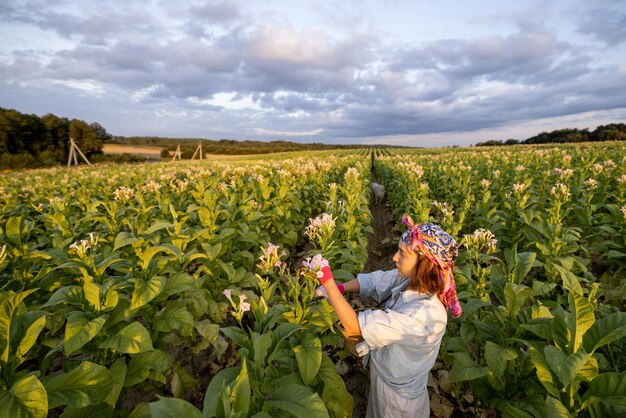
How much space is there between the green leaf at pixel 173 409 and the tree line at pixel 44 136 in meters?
51.8

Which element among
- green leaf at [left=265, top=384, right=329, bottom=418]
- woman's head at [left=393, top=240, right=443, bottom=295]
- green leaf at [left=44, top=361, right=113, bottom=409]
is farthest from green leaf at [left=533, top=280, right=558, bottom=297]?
green leaf at [left=44, top=361, right=113, bottom=409]

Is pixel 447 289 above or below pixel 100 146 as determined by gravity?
below

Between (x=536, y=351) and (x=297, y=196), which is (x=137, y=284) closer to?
(x=536, y=351)

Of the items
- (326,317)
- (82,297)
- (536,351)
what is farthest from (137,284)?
(536,351)

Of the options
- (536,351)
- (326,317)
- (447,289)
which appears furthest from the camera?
(326,317)

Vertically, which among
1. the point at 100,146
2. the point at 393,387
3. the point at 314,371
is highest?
the point at 100,146

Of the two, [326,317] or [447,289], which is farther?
[326,317]

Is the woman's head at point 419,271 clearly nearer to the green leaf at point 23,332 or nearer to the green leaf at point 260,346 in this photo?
the green leaf at point 260,346

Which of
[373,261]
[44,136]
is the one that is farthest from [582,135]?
[44,136]

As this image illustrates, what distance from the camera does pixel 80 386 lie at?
1.76 m

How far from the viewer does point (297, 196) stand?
26.8 feet

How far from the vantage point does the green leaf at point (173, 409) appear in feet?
4.23

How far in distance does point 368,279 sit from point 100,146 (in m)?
64.5

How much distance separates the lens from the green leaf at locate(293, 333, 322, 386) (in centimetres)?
201
